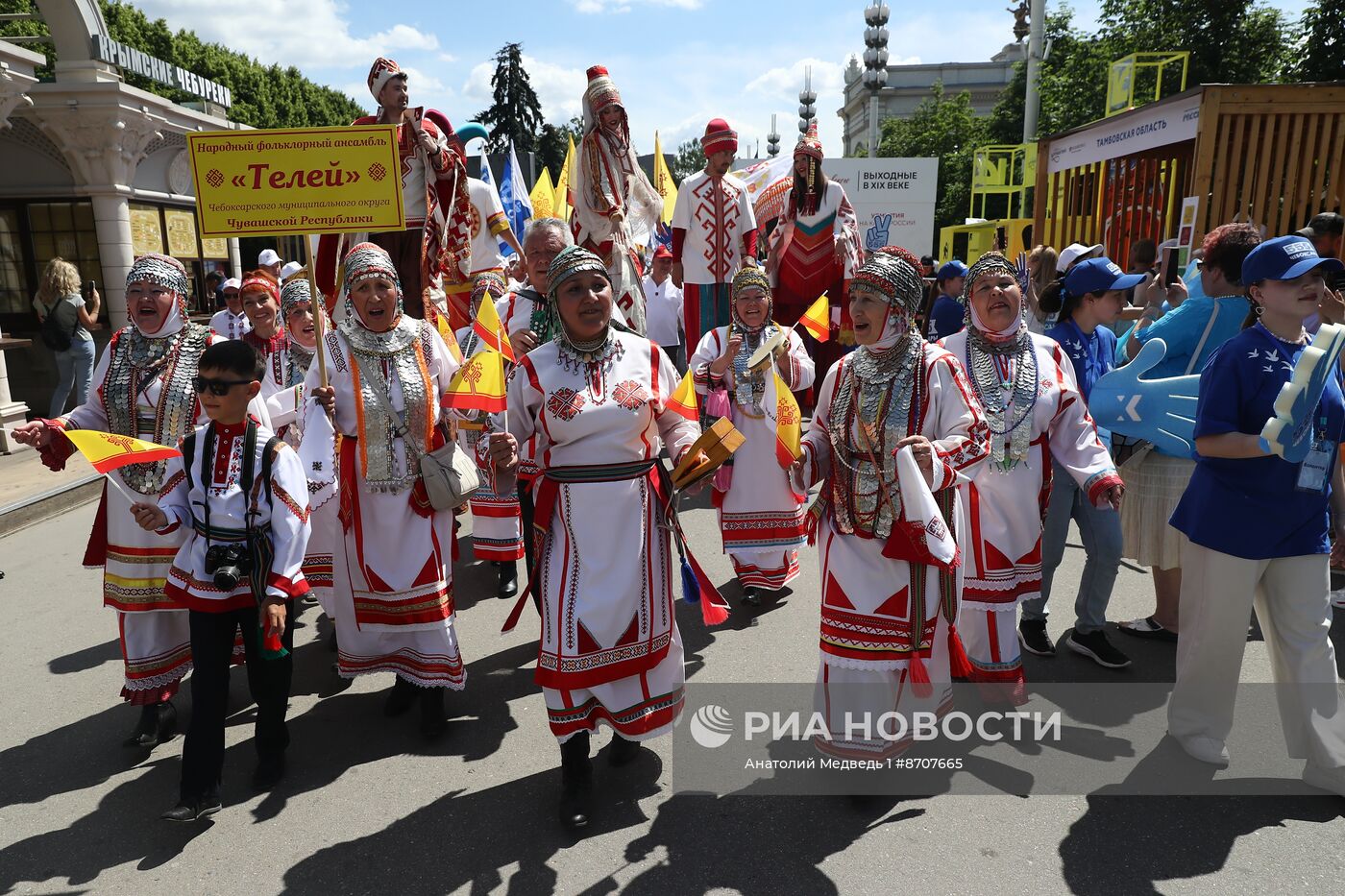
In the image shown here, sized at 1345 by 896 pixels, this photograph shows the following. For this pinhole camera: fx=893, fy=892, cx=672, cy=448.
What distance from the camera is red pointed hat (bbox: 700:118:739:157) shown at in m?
6.64

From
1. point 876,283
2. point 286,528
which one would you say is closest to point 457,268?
point 286,528

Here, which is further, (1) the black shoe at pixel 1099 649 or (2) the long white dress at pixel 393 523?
(1) the black shoe at pixel 1099 649

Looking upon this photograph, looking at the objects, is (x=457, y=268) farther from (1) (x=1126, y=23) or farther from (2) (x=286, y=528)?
(1) (x=1126, y=23)

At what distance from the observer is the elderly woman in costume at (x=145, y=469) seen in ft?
12.5

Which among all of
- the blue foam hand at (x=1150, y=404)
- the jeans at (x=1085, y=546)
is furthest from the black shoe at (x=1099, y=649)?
the blue foam hand at (x=1150, y=404)

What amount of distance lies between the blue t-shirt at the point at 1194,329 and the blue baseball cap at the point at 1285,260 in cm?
91

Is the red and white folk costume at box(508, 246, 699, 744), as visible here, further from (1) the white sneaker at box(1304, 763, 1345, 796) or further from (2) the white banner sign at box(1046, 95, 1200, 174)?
(2) the white banner sign at box(1046, 95, 1200, 174)

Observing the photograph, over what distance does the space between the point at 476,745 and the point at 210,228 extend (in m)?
2.52

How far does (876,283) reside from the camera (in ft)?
10.6

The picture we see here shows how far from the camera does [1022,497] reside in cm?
384

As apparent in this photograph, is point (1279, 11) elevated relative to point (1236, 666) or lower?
elevated

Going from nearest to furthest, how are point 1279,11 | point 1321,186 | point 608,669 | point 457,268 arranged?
point 608,669 < point 457,268 < point 1321,186 < point 1279,11

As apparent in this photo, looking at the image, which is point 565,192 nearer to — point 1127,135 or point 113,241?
point 1127,135

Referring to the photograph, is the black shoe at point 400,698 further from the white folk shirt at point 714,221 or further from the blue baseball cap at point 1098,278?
the white folk shirt at point 714,221
